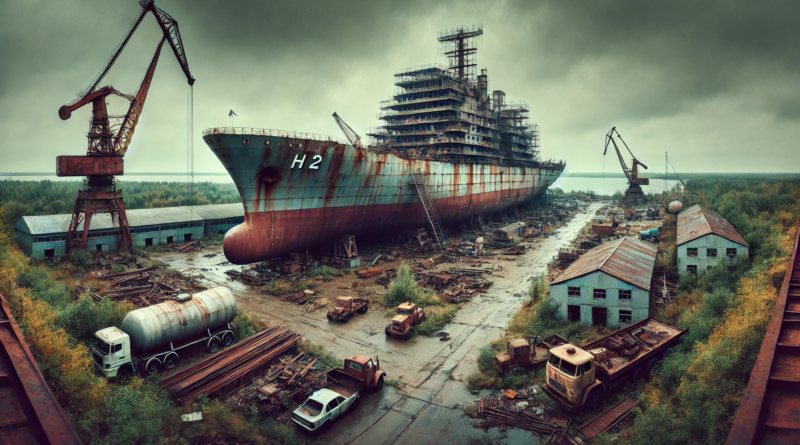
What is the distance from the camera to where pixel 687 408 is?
9211 mm

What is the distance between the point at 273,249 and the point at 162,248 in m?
18.4

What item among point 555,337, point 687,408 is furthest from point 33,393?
point 555,337

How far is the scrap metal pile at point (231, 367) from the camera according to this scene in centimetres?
1198

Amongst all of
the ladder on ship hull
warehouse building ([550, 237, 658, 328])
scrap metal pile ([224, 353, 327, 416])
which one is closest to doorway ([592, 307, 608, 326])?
warehouse building ([550, 237, 658, 328])

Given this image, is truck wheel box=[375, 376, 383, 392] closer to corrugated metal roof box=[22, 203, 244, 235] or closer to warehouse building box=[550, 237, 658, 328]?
warehouse building box=[550, 237, 658, 328]

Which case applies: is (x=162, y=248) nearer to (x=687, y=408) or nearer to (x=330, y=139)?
(x=330, y=139)

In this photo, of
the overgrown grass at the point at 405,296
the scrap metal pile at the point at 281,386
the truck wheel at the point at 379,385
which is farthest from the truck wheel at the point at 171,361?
the overgrown grass at the point at 405,296

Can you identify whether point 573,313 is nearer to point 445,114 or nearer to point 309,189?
point 309,189

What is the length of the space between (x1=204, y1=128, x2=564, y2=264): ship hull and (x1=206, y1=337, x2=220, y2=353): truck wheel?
8.44 m

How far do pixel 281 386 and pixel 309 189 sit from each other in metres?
14.3

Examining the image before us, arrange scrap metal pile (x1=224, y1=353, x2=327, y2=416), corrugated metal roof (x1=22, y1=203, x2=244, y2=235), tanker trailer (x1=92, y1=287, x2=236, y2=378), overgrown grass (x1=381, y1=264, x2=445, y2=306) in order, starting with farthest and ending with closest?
corrugated metal roof (x1=22, y1=203, x2=244, y2=235)
overgrown grass (x1=381, y1=264, x2=445, y2=306)
tanker trailer (x1=92, y1=287, x2=236, y2=378)
scrap metal pile (x1=224, y1=353, x2=327, y2=416)

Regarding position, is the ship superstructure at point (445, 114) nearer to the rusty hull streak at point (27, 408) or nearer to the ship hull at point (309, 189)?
the ship hull at point (309, 189)

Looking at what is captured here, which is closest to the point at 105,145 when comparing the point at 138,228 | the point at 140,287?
the point at 138,228

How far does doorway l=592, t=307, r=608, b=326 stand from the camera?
660 inches
